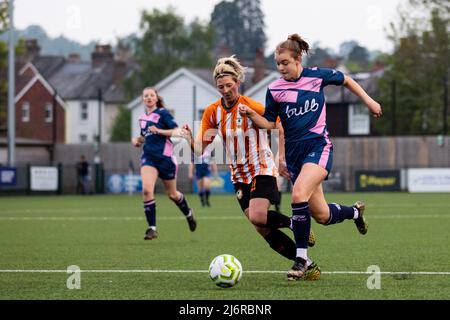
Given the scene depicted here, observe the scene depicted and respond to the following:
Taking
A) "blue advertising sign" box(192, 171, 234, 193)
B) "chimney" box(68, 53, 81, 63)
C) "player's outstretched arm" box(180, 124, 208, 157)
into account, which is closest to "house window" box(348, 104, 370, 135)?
"blue advertising sign" box(192, 171, 234, 193)

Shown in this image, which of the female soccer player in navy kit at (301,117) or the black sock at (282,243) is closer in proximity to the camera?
the female soccer player in navy kit at (301,117)

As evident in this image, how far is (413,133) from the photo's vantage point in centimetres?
5759

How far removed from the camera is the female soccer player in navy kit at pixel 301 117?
9.79m

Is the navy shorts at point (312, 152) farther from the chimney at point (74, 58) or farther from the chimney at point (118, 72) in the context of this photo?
the chimney at point (74, 58)

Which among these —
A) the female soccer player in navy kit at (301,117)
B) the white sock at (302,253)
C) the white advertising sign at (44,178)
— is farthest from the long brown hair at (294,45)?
the white advertising sign at (44,178)

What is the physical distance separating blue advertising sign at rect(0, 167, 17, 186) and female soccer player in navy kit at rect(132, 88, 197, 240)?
28.2 metres

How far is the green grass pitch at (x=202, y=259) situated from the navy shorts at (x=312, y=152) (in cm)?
110

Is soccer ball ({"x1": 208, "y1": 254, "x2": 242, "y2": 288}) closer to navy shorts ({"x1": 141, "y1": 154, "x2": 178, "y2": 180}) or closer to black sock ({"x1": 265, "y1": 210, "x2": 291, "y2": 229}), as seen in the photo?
black sock ({"x1": 265, "y1": 210, "x2": 291, "y2": 229})

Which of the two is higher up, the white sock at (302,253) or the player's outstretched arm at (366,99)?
the player's outstretched arm at (366,99)

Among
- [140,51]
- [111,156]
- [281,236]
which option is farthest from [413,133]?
[281,236]

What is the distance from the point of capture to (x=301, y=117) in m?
9.91

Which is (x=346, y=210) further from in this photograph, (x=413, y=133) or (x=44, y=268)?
(x=413, y=133)

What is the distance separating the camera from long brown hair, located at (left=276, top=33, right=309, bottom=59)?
991 centimetres
